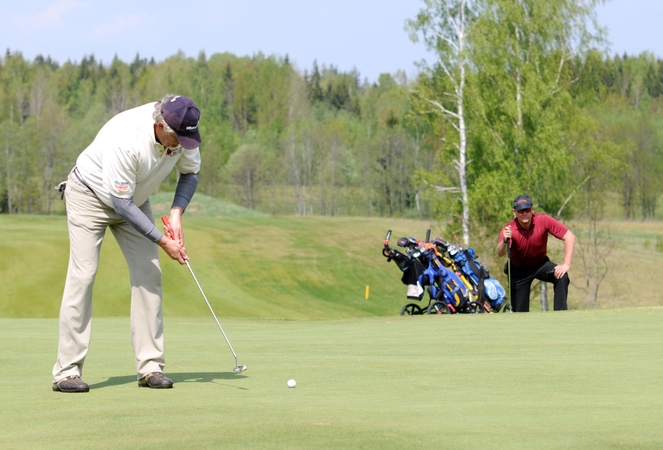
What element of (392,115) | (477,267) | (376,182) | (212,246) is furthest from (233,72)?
(477,267)

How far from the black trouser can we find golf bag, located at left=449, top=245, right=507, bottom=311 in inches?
107

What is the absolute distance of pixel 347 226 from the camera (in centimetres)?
5606

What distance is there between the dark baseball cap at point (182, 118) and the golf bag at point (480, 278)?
10981 millimetres

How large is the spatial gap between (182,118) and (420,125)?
3416 inches

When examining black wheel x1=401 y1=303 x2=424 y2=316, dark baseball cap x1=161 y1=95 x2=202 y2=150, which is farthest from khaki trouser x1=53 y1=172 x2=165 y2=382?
black wheel x1=401 y1=303 x2=424 y2=316

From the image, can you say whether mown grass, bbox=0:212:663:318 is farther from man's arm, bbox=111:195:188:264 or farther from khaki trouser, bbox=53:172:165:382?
man's arm, bbox=111:195:188:264

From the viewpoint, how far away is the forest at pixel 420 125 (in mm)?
37594

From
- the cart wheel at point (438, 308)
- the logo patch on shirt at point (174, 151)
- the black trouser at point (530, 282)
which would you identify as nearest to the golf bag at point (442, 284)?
the cart wheel at point (438, 308)

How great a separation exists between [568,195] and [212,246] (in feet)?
55.5

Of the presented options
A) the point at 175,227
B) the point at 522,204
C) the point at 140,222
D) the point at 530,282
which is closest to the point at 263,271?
the point at 530,282

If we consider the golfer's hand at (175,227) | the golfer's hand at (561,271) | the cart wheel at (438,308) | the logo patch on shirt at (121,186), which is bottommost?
the cart wheel at (438,308)

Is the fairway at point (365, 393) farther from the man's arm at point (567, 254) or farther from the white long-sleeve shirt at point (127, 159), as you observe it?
the man's arm at point (567, 254)

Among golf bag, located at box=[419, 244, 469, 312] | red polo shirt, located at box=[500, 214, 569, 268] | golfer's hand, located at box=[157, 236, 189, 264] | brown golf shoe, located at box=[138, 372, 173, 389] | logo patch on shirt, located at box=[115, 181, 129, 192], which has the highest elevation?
logo patch on shirt, located at box=[115, 181, 129, 192]

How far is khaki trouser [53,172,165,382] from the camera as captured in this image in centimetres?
582
